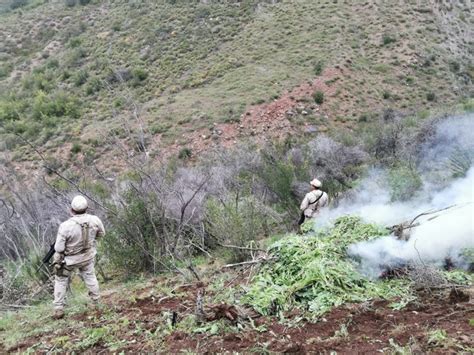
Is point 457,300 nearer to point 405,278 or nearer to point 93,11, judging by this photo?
point 405,278

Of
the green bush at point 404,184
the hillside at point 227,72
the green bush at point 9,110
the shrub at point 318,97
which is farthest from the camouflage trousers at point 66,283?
the green bush at point 9,110

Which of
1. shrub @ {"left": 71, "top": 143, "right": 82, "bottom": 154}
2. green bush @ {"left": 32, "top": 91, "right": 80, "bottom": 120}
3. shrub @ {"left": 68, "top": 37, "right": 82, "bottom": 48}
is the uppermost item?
shrub @ {"left": 68, "top": 37, "right": 82, "bottom": 48}

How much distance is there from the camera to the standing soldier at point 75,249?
639 centimetres

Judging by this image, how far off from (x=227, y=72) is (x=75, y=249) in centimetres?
2486

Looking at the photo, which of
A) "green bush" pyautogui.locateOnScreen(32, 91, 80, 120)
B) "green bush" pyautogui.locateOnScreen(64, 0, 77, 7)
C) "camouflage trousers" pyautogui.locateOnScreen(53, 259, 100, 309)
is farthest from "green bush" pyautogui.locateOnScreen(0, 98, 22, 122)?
"camouflage trousers" pyautogui.locateOnScreen(53, 259, 100, 309)

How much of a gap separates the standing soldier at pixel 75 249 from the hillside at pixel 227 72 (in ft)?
54.1

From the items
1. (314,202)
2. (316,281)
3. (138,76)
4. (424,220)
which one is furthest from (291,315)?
(138,76)

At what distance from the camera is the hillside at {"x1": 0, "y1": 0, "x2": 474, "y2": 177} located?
25.8 m

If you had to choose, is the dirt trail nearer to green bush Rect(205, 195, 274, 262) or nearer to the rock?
the rock

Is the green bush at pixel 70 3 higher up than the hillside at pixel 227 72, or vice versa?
the green bush at pixel 70 3

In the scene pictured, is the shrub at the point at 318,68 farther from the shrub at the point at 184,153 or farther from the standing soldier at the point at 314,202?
the standing soldier at the point at 314,202

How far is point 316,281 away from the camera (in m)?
5.18

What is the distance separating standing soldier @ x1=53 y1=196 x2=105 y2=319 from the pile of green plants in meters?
2.28

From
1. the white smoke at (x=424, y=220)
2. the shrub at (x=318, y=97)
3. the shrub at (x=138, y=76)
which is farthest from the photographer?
the shrub at (x=138, y=76)
